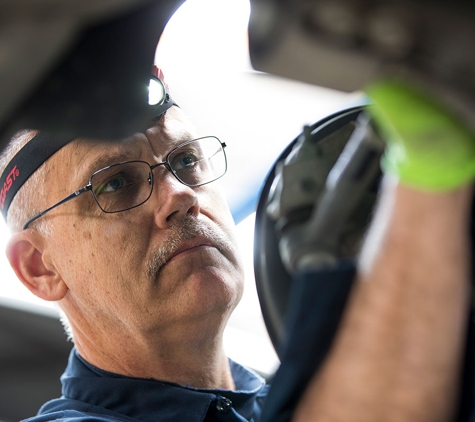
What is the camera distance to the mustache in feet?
3.52

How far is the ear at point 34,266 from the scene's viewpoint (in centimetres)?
126

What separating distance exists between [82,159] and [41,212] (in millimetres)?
159

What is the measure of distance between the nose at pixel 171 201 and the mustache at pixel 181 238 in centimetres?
1

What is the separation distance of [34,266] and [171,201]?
431mm

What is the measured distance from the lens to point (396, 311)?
56 cm

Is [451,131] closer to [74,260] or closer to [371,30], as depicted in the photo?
[371,30]

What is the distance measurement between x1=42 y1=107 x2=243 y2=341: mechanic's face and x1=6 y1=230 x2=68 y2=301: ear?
2.2 inches

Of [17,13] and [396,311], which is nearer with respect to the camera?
[17,13]

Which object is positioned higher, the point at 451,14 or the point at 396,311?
the point at 451,14

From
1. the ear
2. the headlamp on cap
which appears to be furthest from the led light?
the ear

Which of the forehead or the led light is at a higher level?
the led light

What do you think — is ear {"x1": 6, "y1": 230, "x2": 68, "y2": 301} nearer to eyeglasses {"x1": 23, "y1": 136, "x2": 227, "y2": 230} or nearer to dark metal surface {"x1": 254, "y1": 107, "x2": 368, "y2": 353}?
Answer: eyeglasses {"x1": 23, "y1": 136, "x2": 227, "y2": 230}

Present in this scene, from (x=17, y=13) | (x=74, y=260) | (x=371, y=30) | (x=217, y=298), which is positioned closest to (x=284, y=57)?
(x=371, y=30)

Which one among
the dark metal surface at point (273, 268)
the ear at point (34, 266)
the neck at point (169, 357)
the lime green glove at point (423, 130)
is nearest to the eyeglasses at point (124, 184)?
the ear at point (34, 266)
